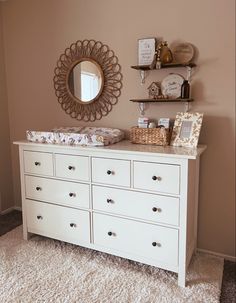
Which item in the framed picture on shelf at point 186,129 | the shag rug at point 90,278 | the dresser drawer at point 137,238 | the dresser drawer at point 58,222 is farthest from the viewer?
the dresser drawer at point 58,222

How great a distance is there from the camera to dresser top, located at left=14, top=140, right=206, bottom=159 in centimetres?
187

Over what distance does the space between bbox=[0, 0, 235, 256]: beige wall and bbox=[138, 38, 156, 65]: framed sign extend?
65 millimetres

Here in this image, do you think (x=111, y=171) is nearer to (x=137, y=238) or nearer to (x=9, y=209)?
(x=137, y=238)

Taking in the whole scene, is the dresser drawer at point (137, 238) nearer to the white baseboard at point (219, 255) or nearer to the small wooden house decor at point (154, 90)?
the white baseboard at point (219, 255)

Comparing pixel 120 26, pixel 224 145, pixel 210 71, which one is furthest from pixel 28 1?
pixel 224 145

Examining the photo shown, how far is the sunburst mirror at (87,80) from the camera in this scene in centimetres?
254

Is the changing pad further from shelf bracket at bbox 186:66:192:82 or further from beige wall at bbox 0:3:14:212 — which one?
beige wall at bbox 0:3:14:212

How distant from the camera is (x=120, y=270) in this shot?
2150 mm

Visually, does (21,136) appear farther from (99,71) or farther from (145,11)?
(145,11)

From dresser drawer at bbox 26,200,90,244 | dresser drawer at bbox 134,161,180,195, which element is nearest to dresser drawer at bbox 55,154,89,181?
dresser drawer at bbox 26,200,90,244

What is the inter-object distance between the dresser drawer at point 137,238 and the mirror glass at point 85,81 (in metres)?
1.11

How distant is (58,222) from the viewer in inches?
96.1

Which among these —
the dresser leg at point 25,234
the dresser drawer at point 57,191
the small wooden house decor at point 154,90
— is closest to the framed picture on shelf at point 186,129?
the small wooden house decor at point 154,90

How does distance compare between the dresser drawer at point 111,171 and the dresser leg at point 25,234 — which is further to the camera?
the dresser leg at point 25,234
